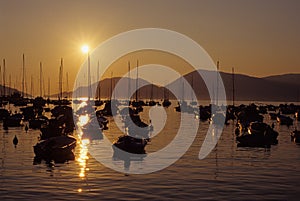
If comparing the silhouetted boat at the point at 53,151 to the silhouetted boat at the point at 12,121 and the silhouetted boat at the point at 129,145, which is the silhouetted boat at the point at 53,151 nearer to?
the silhouetted boat at the point at 129,145

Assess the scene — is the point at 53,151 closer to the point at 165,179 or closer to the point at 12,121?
the point at 165,179

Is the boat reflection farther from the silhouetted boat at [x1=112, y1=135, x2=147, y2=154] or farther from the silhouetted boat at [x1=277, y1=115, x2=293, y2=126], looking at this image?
the silhouetted boat at [x1=277, y1=115, x2=293, y2=126]

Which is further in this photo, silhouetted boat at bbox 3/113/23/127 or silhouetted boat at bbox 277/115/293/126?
silhouetted boat at bbox 277/115/293/126

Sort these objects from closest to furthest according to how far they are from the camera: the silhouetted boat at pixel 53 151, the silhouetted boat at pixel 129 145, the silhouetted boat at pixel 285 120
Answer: the silhouetted boat at pixel 53 151, the silhouetted boat at pixel 129 145, the silhouetted boat at pixel 285 120

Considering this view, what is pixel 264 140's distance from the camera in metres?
62.8

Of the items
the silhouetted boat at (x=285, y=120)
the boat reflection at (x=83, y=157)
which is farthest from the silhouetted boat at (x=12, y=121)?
the silhouetted boat at (x=285, y=120)

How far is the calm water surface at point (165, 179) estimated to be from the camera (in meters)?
31.9

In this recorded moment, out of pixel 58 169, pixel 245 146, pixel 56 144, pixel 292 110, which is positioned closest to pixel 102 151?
pixel 56 144

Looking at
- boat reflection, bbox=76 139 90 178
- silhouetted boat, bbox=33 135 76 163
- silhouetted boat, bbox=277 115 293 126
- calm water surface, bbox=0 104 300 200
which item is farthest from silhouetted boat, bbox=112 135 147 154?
silhouetted boat, bbox=277 115 293 126

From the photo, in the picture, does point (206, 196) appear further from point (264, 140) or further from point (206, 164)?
point (264, 140)

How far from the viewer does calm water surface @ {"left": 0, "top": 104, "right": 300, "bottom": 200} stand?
31891 mm

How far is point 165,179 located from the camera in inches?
1476

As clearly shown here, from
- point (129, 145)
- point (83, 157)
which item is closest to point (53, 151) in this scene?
point (83, 157)

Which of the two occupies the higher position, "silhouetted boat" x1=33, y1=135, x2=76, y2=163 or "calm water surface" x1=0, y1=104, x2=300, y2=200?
"silhouetted boat" x1=33, y1=135, x2=76, y2=163
